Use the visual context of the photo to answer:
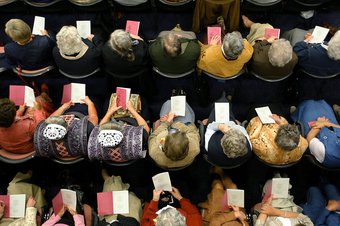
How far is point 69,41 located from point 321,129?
2.35 meters

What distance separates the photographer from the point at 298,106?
3.78 m

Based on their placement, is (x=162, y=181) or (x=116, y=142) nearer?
(x=116, y=142)

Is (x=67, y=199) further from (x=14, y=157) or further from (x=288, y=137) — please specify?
(x=288, y=137)

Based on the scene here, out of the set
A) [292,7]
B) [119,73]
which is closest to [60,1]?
[119,73]

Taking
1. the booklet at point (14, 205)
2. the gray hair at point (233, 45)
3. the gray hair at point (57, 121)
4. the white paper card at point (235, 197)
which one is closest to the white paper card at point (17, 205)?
the booklet at point (14, 205)

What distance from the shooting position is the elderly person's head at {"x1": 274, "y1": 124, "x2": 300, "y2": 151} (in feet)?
9.48

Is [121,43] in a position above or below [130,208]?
above

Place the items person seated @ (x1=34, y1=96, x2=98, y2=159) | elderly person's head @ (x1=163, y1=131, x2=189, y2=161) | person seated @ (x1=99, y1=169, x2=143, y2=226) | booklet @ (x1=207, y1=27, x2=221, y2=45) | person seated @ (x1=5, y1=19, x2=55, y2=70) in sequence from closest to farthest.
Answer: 1. elderly person's head @ (x1=163, y1=131, x2=189, y2=161)
2. person seated @ (x1=34, y1=96, x2=98, y2=159)
3. person seated @ (x1=99, y1=169, x2=143, y2=226)
4. person seated @ (x1=5, y1=19, x2=55, y2=70)
5. booklet @ (x1=207, y1=27, x2=221, y2=45)

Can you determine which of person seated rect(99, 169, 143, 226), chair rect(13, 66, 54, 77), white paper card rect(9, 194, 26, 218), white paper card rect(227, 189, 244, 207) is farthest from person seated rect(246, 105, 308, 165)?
white paper card rect(9, 194, 26, 218)

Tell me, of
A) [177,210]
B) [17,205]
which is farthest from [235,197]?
[17,205]

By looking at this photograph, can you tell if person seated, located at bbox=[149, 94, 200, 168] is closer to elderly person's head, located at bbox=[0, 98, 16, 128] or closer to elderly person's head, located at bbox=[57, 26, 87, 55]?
elderly person's head, located at bbox=[57, 26, 87, 55]

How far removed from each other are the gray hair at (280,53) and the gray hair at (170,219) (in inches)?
59.9

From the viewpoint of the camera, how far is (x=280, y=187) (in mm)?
3244

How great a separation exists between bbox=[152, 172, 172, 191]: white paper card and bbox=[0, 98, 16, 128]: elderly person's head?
1260 millimetres
